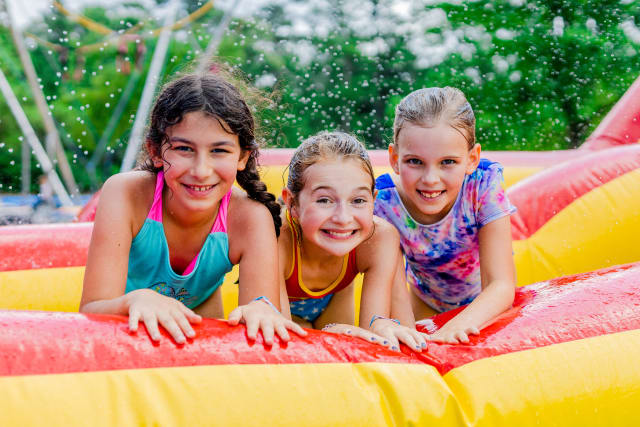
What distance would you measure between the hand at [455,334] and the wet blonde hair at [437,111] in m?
0.53

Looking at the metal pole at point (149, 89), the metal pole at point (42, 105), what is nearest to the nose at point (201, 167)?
the metal pole at point (149, 89)

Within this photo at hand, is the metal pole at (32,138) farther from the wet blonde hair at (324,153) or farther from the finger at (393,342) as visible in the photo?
the finger at (393,342)

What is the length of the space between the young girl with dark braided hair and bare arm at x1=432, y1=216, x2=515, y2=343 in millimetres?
380

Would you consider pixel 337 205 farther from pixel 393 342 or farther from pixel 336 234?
pixel 393 342

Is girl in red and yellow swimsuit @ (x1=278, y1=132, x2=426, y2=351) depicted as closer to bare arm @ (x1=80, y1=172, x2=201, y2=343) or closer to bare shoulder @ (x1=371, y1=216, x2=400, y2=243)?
bare shoulder @ (x1=371, y1=216, x2=400, y2=243)

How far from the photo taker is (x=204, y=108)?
1486mm

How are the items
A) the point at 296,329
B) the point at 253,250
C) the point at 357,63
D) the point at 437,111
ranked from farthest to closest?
the point at 357,63 → the point at 437,111 → the point at 253,250 → the point at 296,329

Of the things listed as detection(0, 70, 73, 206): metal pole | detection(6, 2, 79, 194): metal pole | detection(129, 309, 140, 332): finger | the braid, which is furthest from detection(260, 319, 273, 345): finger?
detection(0, 70, 73, 206): metal pole

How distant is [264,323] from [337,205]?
0.46m

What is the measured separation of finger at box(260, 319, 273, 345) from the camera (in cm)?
119

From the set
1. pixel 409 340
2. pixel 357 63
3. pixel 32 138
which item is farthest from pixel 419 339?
pixel 357 63

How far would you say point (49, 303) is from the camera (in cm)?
207

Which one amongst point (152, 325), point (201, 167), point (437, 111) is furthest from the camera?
point (437, 111)

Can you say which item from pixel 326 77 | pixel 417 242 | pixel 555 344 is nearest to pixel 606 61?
pixel 326 77
